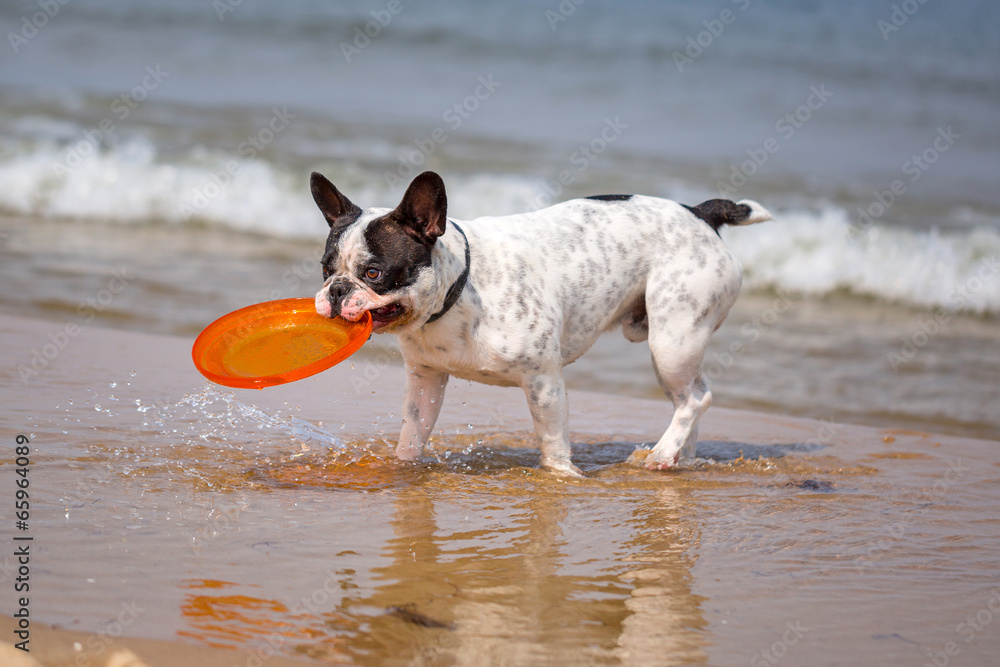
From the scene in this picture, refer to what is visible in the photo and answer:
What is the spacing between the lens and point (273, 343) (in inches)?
179

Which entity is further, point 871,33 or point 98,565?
point 871,33

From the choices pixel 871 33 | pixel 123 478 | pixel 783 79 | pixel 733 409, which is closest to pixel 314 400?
pixel 123 478

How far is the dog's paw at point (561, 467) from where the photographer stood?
16.0 ft

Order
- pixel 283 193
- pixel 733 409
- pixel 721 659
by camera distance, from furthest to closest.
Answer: pixel 283 193
pixel 733 409
pixel 721 659

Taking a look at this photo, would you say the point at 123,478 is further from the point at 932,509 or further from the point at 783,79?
the point at 783,79

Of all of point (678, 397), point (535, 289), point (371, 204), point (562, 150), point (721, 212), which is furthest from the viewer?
point (562, 150)

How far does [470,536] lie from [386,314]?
1.00m

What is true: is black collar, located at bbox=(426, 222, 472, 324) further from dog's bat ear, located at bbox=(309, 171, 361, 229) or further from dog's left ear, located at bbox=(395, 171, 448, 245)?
dog's bat ear, located at bbox=(309, 171, 361, 229)

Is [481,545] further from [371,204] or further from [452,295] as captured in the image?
[371,204]

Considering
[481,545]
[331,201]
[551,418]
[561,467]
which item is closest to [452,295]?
[331,201]

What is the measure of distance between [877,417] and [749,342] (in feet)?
5.88

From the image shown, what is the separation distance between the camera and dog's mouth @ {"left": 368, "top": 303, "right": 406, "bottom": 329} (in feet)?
13.6

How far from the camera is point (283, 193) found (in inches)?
508

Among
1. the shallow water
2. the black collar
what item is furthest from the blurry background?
the black collar
